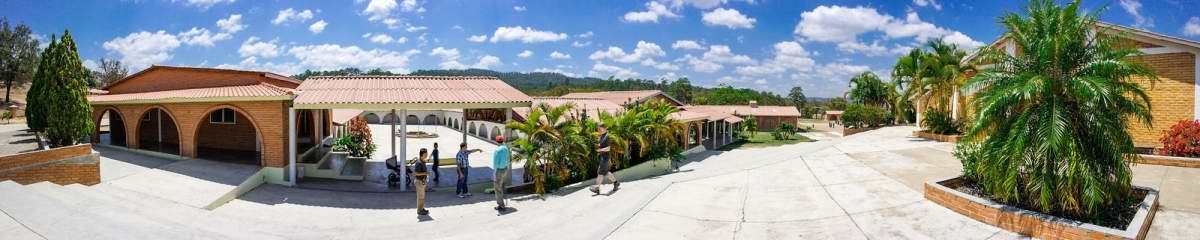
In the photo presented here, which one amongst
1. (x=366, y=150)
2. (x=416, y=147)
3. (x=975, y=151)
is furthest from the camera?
(x=416, y=147)

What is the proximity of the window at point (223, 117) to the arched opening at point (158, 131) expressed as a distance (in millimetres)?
1163

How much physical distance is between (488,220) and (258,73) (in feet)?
34.6

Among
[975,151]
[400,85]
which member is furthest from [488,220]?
[975,151]

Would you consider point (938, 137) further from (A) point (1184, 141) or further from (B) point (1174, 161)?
(B) point (1174, 161)

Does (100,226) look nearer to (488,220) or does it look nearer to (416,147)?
(488,220)

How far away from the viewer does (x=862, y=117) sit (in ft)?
120

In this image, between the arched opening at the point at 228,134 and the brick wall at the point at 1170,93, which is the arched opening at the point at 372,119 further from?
the brick wall at the point at 1170,93

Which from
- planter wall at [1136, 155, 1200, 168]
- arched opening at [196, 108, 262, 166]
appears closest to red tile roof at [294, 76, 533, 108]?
arched opening at [196, 108, 262, 166]

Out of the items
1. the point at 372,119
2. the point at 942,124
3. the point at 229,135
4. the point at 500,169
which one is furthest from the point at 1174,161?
the point at 372,119

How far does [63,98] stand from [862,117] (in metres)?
38.6

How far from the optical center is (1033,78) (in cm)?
608

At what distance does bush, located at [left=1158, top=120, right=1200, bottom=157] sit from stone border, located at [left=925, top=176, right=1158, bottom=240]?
5.30 m

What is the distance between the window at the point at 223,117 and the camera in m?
15.8

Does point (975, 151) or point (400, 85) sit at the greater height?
point (400, 85)
